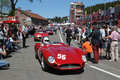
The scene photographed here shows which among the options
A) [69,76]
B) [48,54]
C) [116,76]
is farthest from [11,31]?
[116,76]

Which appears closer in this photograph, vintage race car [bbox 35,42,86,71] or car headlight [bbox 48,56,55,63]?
vintage race car [bbox 35,42,86,71]

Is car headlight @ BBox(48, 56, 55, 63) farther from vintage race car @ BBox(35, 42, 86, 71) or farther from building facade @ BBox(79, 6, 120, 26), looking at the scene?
building facade @ BBox(79, 6, 120, 26)

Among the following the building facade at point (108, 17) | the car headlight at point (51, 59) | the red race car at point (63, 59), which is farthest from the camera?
the building facade at point (108, 17)

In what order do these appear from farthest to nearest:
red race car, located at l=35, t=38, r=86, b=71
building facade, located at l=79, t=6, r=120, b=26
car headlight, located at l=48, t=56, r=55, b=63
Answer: building facade, located at l=79, t=6, r=120, b=26
car headlight, located at l=48, t=56, r=55, b=63
red race car, located at l=35, t=38, r=86, b=71

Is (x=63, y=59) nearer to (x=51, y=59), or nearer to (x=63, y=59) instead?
(x=63, y=59)

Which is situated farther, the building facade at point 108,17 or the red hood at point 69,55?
the building facade at point 108,17

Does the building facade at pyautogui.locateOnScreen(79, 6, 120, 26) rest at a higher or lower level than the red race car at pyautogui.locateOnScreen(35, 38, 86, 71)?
higher

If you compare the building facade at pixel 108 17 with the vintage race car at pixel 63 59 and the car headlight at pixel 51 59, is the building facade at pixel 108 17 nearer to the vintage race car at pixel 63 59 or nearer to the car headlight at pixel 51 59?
the vintage race car at pixel 63 59

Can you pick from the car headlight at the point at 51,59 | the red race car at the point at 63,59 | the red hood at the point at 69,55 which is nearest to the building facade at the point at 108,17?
the red hood at the point at 69,55

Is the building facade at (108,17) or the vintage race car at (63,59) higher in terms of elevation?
the building facade at (108,17)

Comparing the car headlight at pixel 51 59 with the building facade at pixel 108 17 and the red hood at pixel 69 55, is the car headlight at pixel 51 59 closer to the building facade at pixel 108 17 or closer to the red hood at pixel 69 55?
the red hood at pixel 69 55

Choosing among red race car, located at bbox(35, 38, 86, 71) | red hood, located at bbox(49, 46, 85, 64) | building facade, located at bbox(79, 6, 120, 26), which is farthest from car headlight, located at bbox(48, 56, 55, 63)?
building facade, located at bbox(79, 6, 120, 26)

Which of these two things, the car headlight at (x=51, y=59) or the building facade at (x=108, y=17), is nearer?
the car headlight at (x=51, y=59)

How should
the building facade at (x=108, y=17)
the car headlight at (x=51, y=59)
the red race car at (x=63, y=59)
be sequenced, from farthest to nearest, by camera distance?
the building facade at (x=108, y=17) → the car headlight at (x=51, y=59) → the red race car at (x=63, y=59)
